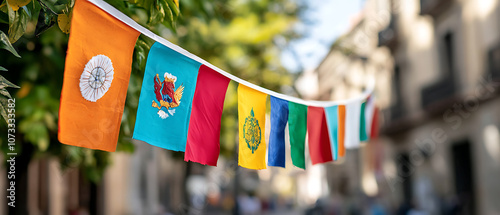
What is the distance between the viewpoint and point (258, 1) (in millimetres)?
11500

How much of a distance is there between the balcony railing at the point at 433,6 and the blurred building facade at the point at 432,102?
34 mm

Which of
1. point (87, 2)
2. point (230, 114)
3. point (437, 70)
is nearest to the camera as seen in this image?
point (87, 2)

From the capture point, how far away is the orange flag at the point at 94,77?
2.97 metres

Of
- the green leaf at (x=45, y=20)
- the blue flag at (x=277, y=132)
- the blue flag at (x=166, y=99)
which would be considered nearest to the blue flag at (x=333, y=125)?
the blue flag at (x=277, y=132)

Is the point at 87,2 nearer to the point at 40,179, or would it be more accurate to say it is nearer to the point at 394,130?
the point at 40,179

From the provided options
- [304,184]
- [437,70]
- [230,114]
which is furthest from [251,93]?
[304,184]

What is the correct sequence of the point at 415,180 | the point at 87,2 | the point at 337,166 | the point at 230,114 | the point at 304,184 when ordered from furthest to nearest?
1. the point at 304,184
2. the point at 337,166
3. the point at 415,180
4. the point at 230,114
5. the point at 87,2

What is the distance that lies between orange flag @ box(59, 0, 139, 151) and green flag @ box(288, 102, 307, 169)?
2.28m

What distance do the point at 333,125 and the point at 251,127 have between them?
1785 millimetres

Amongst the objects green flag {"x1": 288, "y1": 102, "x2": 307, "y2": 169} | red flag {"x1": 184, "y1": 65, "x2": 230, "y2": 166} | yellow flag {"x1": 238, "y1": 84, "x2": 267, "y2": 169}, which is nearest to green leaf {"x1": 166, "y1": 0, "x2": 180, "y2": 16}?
red flag {"x1": 184, "y1": 65, "x2": 230, "y2": 166}

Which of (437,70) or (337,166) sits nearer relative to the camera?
(437,70)

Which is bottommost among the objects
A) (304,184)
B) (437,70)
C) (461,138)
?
(304,184)

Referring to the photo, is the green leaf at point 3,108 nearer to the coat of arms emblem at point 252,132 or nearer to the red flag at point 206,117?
the red flag at point 206,117

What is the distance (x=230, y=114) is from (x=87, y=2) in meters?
9.58
